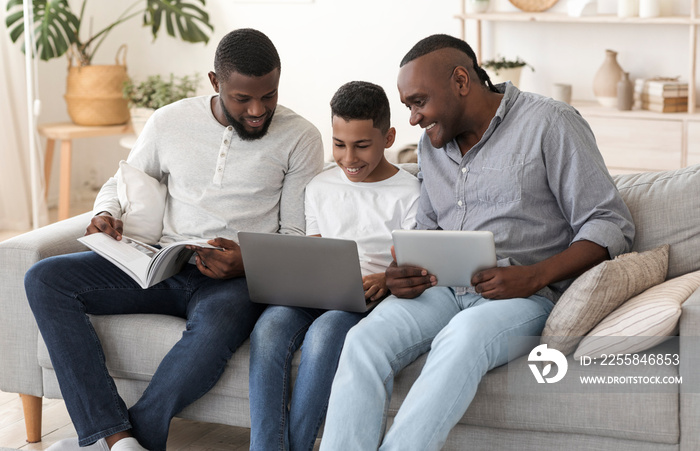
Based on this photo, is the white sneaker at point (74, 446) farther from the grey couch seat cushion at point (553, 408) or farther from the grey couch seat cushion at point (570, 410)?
the grey couch seat cushion at point (570, 410)

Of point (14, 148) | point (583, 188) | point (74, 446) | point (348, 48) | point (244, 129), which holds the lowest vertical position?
point (74, 446)

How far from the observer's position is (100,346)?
2.05m

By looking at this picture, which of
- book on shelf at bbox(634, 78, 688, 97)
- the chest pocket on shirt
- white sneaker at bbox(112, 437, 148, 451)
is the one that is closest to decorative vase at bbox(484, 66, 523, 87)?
book on shelf at bbox(634, 78, 688, 97)

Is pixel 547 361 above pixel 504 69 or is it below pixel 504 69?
below

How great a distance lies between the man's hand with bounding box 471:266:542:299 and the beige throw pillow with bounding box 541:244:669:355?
0.27 ft

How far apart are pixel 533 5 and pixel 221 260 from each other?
2.81m

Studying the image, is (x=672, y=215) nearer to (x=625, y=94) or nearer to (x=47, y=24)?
(x=625, y=94)

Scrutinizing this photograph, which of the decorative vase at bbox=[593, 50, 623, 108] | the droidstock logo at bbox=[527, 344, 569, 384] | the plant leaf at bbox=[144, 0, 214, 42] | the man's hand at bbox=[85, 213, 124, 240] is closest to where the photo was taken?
the droidstock logo at bbox=[527, 344, 569, 384]

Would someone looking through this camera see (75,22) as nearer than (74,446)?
No

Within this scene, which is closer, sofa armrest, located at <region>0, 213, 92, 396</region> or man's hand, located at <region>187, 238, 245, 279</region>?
man's hand, located at <region>187, 238, 245, 279</region>

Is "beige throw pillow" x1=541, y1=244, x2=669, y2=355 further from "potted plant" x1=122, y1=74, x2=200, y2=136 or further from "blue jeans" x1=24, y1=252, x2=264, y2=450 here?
"potted plant" x1=122, y1=74, x2=200, y2=136

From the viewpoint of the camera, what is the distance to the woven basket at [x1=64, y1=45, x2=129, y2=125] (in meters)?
4.39

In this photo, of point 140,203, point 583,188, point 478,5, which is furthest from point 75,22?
point 583,188

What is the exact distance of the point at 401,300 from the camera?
1938 millimetres
